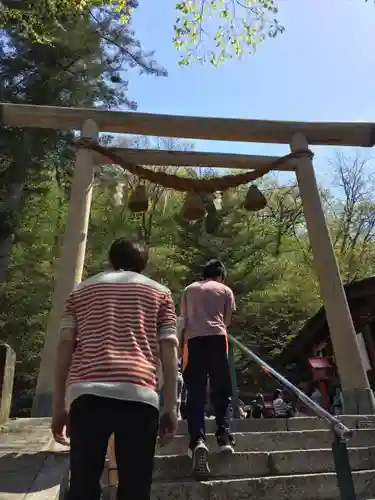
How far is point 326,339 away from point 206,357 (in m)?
10.6

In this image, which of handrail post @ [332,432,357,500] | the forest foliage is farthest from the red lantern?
handrail post @ [332,432,357,500]

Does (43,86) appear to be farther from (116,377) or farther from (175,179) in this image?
(116,377)

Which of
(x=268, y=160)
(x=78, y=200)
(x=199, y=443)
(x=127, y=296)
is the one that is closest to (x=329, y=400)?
(x=268, y=160)

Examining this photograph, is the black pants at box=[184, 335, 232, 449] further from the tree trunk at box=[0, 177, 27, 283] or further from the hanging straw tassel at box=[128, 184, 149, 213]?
the tree trunk at box=[0, 177, 27, 283]

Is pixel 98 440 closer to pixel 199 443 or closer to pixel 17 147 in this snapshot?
pixel 199 443

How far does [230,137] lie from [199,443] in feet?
17.6

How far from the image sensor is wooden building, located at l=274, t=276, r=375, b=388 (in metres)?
11.2

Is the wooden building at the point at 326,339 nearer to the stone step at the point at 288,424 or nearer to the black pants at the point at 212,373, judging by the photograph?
the stone step at the point at 288,424

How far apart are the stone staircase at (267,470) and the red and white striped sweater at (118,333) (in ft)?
5.95

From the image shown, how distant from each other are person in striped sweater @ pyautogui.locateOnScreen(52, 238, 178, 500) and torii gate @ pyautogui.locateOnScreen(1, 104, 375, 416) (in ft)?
13.4

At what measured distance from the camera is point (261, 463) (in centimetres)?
399

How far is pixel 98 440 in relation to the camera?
1973 mm

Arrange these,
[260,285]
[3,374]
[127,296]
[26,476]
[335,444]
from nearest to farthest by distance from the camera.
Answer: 1. [127,296]
2. [335,444]
3. [26,476]
4. [3,374]
5. [260,285]

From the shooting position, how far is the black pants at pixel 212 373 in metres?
3.99
